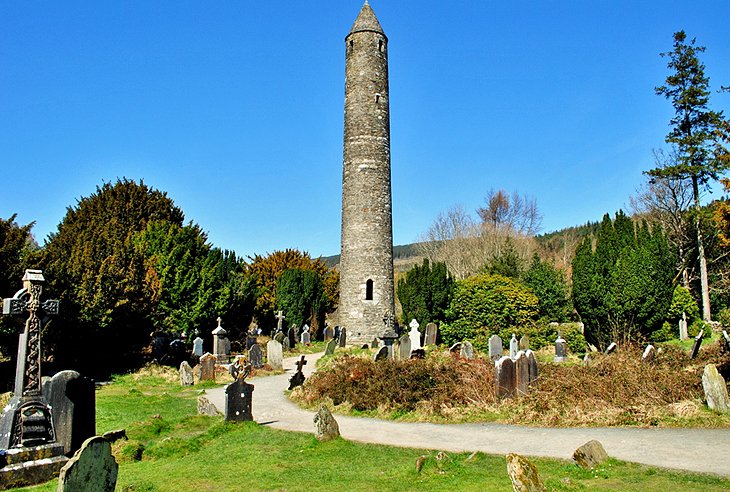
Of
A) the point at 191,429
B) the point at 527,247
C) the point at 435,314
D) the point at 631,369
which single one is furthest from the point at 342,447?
the point at 527,247

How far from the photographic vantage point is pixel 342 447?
28.8ft

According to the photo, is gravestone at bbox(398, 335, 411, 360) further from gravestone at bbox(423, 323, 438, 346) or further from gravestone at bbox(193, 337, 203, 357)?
gravestone at bbox(193, 337, 203, 357)

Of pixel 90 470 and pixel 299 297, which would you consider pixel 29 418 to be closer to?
pixel 90 470

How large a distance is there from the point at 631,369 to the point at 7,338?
15.0 m

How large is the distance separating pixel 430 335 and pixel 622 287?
7.79 meters

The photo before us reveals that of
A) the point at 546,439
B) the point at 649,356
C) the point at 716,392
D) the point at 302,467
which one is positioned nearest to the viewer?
the point at 302,467

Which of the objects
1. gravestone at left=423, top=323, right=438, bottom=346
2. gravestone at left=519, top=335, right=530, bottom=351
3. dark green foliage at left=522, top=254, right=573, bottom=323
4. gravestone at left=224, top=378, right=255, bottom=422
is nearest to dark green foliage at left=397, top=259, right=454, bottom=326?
gravestone at left=423, top=323, right=438, bottom=346

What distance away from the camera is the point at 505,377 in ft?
38.6

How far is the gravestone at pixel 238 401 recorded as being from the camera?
10.7 metres

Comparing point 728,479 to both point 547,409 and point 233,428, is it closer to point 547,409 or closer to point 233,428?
point 547,409

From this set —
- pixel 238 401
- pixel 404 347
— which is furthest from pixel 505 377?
pixel 404 347

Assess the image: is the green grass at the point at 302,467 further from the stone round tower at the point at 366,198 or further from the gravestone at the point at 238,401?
the stone round tower at the point at 366,198

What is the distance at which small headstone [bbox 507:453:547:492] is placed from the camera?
4809mm

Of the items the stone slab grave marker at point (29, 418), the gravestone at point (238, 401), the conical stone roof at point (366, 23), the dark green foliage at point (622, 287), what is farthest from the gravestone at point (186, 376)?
the conical stone roof at point (366, 23)
